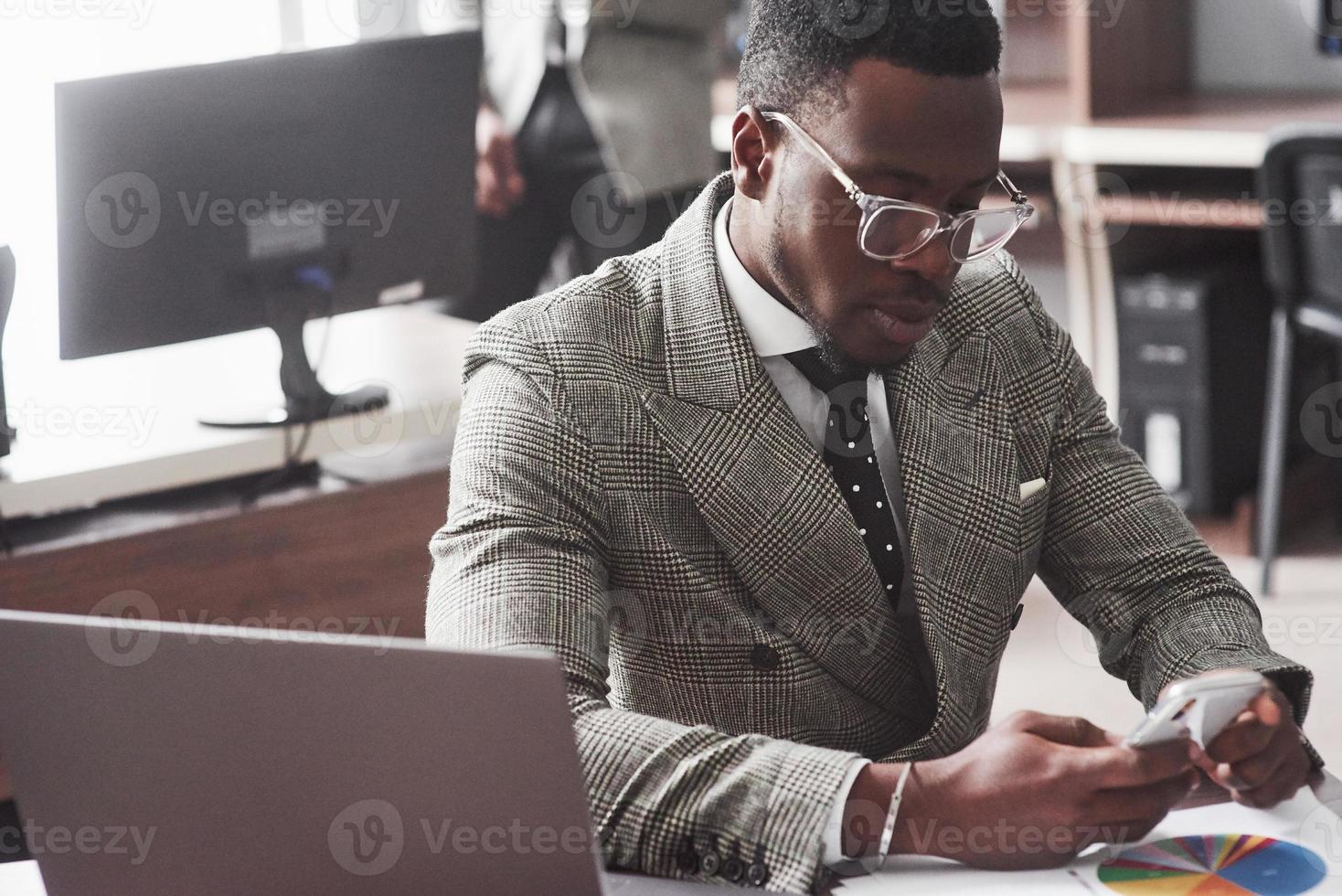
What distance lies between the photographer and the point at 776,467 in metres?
1.34

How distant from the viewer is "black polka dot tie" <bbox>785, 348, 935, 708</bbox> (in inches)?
54.3

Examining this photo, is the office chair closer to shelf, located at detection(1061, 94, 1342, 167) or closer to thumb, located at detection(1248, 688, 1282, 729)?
shelf, located at detection(1061, 94, 1342, 167)

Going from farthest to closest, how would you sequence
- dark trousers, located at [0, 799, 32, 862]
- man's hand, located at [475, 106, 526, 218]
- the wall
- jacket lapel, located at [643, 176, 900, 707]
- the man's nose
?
1. the wall
2. man's hand, located at [475, 106, 526, 218]
3. dark trousers, located at [0, 799, 32, 862]
4. jacket lapel, located at [643, 176, 900, 707]
5. the man's nose

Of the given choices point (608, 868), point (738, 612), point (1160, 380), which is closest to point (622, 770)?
point (608, 868)

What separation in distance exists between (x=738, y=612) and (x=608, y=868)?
0.96ft

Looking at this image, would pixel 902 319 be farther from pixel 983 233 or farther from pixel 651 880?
pixel 651 880

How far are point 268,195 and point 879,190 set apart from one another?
1.28m

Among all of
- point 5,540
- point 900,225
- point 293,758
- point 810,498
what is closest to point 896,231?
point 900,225

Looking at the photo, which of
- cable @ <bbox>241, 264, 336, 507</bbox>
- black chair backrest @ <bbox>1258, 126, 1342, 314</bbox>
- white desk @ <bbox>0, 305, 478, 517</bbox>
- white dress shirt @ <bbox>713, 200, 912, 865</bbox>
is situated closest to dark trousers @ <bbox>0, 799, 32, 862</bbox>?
white desk @ <bbox>0, 305, 478, 517</bbox>

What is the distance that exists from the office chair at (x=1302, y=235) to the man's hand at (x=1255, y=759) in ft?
6.66

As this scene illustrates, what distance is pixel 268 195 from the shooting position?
2297 mm

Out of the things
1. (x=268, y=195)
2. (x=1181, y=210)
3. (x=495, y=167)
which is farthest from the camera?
(x=1181, y=210)

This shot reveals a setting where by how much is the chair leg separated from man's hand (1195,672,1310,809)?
7.04 ft

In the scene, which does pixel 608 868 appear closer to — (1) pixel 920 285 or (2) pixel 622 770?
(2) pixel 622 770
